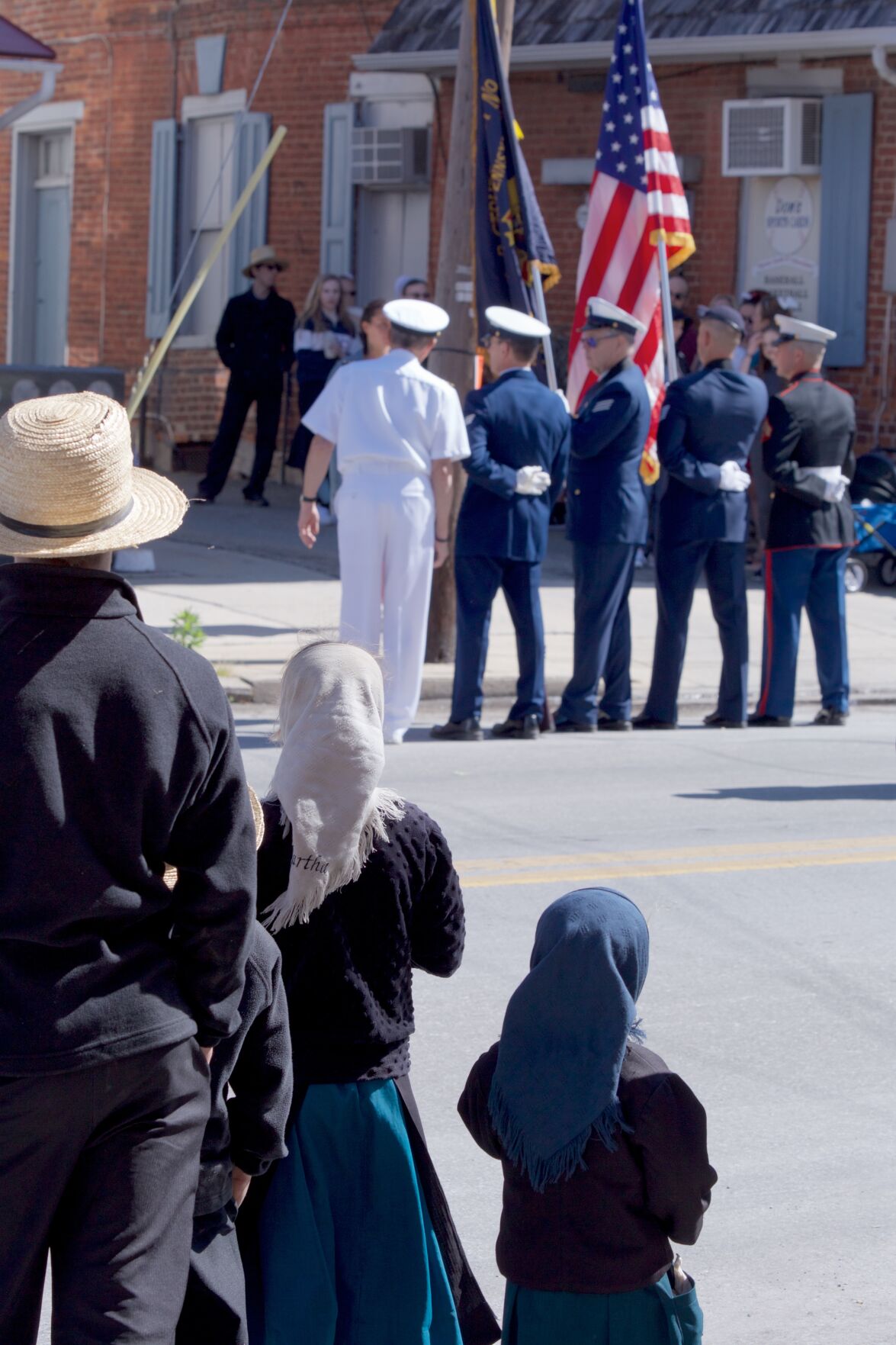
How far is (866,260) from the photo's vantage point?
17422 millimetres

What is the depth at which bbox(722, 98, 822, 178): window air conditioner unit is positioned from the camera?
17.5 meters

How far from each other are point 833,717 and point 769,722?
0.37 m

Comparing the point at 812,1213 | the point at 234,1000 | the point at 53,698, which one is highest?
the point at 53,698

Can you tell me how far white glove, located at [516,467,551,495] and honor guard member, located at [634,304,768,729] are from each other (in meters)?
1.00

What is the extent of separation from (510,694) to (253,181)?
335 centimetres

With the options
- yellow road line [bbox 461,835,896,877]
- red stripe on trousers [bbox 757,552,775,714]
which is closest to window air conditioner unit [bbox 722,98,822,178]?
red stripe on trousers [bbox 757,552,775,714]

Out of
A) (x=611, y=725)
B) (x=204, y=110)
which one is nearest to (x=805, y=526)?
(x=611, y=725)

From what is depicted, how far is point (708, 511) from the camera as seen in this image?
438 inches

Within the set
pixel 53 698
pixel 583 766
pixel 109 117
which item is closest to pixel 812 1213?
pixel 53 698

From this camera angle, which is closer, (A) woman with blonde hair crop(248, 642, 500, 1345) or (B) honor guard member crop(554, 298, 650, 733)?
(A) woman with blonde hair crop(248, 642, 500, 1345)

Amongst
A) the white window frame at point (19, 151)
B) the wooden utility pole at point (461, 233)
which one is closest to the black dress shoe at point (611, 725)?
the wooden utility pole at point (461, 233)

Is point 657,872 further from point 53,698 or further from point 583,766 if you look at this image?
point 53,698

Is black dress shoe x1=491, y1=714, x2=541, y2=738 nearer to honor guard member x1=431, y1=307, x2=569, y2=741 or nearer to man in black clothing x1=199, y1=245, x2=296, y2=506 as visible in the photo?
honor guard member x1=431, y1=307, x2=569, y2=741

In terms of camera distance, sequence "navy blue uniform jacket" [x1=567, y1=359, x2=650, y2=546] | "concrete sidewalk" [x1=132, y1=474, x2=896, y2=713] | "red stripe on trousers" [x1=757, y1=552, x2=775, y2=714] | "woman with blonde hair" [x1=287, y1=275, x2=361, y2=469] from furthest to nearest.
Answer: "woman with blonde hair" [x1=287, y1=275, x2=361, y2=469] < "concrete sidewalk" [x1=132, y1=474, x2=896, y2=713] < "red stripe on trousers" [x1=757, y1=552, x2=775, y2=714] < "navy blue uniform jacket" [x1=567, y1=359, x2=650, y2=546]
